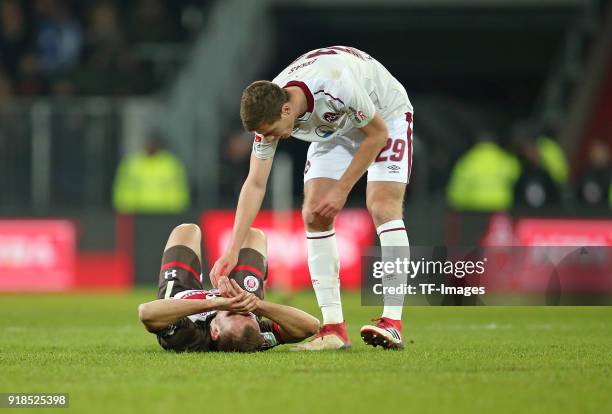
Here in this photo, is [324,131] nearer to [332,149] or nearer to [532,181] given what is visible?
[332,149]

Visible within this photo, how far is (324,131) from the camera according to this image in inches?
299

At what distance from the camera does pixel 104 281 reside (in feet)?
55.4

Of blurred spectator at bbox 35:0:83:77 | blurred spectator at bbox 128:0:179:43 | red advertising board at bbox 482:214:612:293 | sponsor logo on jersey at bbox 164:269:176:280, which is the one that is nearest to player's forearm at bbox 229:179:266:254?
sponsor logo on jersey at bbox 164:269:176:280

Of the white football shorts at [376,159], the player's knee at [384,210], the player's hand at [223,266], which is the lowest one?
the player's hand at [223,266]

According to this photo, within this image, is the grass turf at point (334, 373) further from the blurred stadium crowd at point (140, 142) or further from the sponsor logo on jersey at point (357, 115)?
the blurred stadium crowd at point (140, 142)

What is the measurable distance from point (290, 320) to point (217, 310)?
0.45 metres

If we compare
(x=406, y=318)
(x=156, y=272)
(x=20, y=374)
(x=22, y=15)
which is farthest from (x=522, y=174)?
(x=20, y=374)

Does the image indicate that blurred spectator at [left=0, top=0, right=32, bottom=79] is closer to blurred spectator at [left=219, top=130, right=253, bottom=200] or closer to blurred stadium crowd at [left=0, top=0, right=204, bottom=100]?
blurred stadium crowd at [left=0, top=0, right=204, bottom=100]

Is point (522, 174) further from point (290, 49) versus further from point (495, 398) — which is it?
point (495, 398)

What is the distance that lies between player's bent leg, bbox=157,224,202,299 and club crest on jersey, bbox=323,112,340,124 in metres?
1.22

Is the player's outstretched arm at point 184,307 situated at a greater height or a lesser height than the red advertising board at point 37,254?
greater

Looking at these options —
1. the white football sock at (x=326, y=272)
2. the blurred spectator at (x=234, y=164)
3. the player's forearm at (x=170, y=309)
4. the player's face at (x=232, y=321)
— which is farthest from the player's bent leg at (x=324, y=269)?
Answer: the blurred spectator at (x=234, y=164)

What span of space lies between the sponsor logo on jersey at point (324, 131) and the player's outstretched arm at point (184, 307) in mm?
1076

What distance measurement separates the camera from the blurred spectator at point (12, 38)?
20.2 meters
